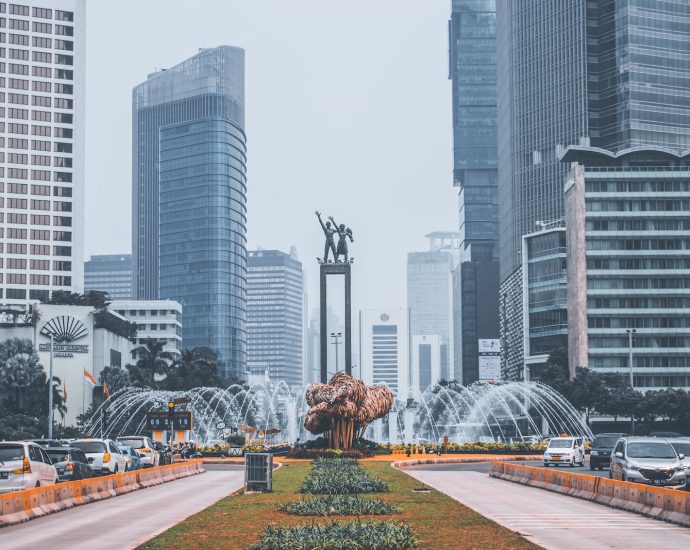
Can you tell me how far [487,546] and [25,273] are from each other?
151328mm

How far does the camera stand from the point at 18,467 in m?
29.3

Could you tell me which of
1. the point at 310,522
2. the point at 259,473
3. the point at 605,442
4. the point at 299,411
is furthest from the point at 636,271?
the point at 310,522

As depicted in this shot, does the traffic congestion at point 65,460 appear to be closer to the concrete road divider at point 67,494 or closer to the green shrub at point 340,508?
the concrete road divider at point 67,494

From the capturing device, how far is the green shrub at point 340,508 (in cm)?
2666

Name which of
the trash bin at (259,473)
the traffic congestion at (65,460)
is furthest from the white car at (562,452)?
the trash bin at (259,473)

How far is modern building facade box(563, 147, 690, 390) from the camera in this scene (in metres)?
151

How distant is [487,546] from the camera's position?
67.0 ft

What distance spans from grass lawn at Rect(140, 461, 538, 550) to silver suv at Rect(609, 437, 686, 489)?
19.5 ft

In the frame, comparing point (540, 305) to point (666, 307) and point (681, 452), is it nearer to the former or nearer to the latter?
point (666, 307)

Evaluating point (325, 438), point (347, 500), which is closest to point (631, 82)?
point (325, 438)

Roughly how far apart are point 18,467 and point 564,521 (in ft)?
44.4

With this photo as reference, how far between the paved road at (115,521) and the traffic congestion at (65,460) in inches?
51.6

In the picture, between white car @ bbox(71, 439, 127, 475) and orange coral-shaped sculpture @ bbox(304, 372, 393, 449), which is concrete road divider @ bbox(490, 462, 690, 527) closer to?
white car @ bbox(71, 439, 127, 475)

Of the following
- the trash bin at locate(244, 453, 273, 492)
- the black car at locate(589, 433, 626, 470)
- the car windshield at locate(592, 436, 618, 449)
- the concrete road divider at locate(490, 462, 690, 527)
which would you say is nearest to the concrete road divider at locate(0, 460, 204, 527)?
the trash bin at locate(244, 453, 273, 492)
